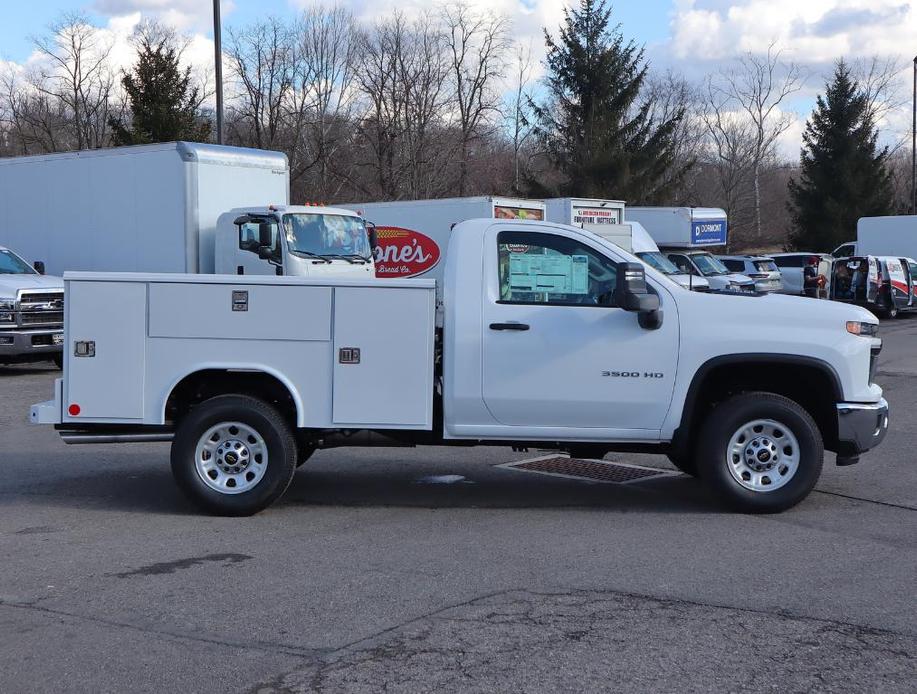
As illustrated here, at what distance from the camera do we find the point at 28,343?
51.9 feet

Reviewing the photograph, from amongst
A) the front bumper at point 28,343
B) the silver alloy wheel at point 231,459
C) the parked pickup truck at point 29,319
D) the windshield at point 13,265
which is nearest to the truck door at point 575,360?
the silver alloy wheel at point 231,459

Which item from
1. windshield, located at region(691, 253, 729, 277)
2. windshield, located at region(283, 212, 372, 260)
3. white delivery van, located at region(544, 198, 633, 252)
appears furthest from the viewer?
windshield, located at region(691, 253, 729, 277)

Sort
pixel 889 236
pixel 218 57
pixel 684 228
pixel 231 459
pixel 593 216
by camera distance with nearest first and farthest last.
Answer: pixel 231 459
pixel 218 57
pixel 593 216
pixel 684 228
pixel 889 236

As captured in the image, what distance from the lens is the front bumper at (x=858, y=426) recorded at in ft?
25.1

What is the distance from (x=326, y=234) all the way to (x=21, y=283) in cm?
463

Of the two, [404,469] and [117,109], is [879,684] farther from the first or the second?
[117,109]

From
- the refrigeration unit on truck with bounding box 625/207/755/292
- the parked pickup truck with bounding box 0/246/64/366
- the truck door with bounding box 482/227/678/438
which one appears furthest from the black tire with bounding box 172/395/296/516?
the refrigeration unit on truck with bounding box 625/207/755/292

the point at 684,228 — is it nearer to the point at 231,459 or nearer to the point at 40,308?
the point at 40,308

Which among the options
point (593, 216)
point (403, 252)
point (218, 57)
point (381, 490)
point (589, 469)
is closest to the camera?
point (381, 490)

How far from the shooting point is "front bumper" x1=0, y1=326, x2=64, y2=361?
15711mm

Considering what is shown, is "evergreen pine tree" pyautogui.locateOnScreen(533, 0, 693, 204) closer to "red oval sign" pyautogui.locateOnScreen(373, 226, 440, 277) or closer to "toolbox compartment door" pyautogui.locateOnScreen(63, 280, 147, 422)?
"red oval sign" pyautogui.locateOnScreen(373, 226, 440, 277)

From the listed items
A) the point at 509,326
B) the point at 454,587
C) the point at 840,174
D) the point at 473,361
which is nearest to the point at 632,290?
the point at 509,326

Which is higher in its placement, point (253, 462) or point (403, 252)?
point (403, 252)

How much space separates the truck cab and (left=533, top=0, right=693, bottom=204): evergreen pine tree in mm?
33138
